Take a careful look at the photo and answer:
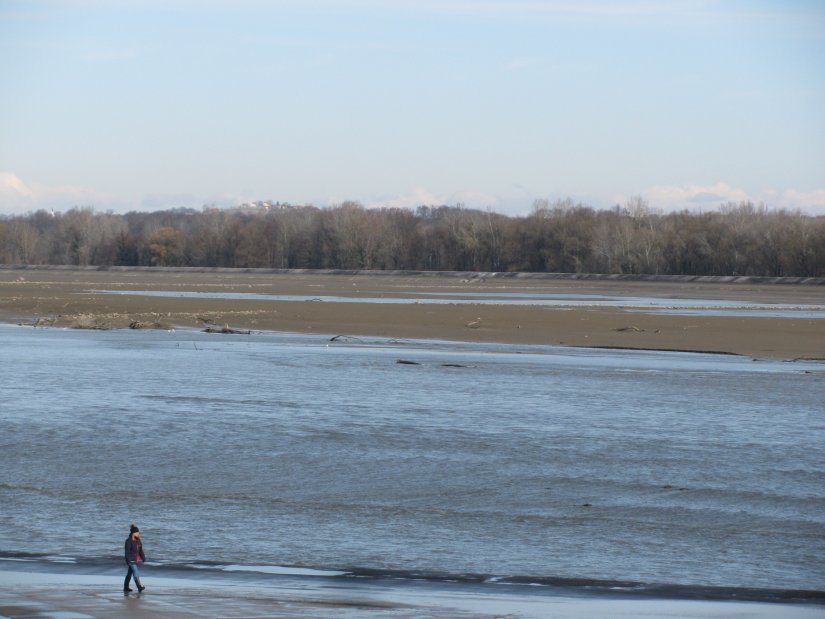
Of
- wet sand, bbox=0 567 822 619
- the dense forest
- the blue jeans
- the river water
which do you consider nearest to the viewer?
wet sand, bbox=0 567 822 619

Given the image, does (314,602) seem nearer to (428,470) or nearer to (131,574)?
(131,574)

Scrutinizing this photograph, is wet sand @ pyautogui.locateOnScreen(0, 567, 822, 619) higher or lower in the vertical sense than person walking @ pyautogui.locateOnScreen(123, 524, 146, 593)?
lower

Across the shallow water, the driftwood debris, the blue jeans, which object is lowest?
the blue jeans

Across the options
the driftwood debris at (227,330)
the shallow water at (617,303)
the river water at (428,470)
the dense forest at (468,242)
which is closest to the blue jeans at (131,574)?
the river water at (428,470)

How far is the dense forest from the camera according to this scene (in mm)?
110875

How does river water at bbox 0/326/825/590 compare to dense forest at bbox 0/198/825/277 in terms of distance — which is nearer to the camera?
river water at bbox 0/326/825/590

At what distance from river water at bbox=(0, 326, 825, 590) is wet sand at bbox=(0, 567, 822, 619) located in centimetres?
70

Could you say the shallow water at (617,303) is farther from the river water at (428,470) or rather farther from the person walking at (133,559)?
the person walking at (133,559)

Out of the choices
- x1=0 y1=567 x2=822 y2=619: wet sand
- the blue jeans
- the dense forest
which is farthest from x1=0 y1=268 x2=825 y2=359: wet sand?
the dense forest

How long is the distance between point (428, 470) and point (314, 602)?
6053mm

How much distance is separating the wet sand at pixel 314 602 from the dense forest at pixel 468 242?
98882 mm

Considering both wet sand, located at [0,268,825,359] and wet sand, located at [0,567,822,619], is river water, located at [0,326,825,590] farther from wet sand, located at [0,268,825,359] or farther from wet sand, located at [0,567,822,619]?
wet sand, located at [0,268,825,359]

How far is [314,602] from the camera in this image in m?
9.11

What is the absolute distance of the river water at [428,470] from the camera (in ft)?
36.4
